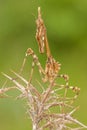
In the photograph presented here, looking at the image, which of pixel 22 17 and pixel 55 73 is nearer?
pixel 55 73

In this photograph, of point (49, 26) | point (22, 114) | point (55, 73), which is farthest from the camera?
point (49, 26)

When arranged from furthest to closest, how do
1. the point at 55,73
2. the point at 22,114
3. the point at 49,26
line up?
the point at 49,26 → the point at 22,114 → the point at 55,73

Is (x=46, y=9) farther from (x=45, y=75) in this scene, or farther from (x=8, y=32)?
(x=45, y=75)

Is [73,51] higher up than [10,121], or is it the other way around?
[73,51]

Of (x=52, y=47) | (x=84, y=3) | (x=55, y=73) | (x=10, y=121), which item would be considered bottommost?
(x=55, y=73)

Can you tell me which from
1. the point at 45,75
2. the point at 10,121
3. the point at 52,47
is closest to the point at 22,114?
the point at 10,121

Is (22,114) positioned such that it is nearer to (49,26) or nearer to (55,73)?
(49,26)

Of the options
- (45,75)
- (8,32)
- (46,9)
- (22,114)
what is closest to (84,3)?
(46,9)
